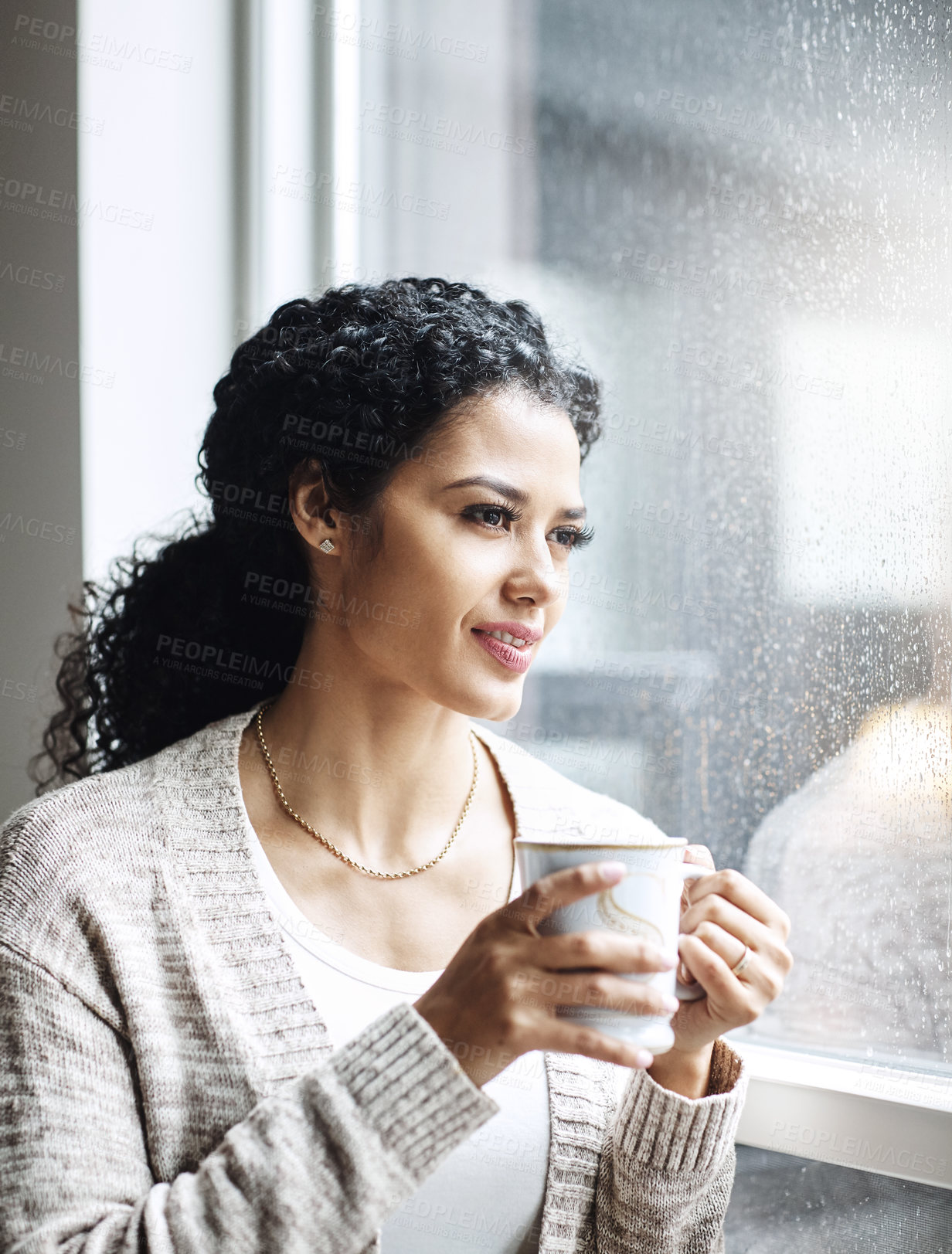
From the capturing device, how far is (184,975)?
3.07 feet

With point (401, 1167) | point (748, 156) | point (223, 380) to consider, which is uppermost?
point (748, 156)

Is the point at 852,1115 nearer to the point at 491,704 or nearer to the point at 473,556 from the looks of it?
the point at 491,704

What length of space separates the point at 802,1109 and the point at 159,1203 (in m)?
0.62

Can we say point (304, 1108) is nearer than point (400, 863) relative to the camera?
Yes

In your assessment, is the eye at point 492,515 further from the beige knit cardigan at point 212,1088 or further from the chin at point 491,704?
the beige knit cardigan at point 212,1088

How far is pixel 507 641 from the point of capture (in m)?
1.03

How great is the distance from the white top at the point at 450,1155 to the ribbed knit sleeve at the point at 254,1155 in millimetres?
141

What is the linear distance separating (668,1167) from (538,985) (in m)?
0.34

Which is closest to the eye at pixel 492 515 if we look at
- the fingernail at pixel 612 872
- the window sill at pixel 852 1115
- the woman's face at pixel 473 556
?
the woman's face at pixel 473 556

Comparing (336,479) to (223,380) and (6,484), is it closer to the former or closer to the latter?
(223,380)

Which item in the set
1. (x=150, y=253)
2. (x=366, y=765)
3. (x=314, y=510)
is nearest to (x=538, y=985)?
(x=366, y=765)

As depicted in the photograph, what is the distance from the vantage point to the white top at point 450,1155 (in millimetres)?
978

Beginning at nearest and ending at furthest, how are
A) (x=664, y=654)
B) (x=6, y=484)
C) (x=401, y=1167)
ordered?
(x=401, y=1167), (x=664, y=654), (x=6, y=484)

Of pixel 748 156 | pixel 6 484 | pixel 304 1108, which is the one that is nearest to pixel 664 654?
pixel 748 156
